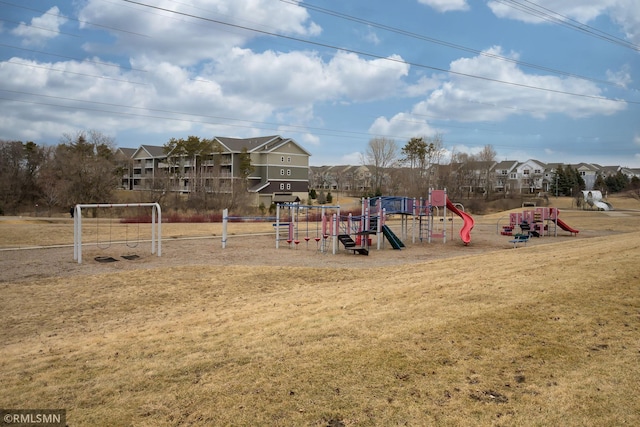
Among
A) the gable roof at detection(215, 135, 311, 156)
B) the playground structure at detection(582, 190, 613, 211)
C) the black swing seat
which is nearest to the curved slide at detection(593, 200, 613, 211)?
the playground structure at detection(582, 190, 613, 211)

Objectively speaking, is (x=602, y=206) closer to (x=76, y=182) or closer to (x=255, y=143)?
(x=255, y=143)

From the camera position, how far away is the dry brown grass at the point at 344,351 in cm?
481

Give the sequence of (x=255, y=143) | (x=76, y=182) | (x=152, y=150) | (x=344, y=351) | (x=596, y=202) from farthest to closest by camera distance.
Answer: (x=152, y=150) < (x=255, y=143) < (x=596, y=202) < (x=76, y=182) < (x=344, y=351)

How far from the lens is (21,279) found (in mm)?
13203

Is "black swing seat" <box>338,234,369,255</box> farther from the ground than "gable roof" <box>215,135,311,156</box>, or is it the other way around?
"gable roof" <box>215,135,311,156</box>

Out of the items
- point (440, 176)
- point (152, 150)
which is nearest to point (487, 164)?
point (440, 176)

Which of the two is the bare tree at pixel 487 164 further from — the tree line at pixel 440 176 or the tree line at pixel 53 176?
the tree line at pixel 53 176

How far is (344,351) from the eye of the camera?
6340mm

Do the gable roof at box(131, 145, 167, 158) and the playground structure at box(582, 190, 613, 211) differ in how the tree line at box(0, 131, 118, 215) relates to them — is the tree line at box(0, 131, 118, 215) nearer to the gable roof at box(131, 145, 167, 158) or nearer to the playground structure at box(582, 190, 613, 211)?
the gable roof at box(131, 145, 167, 158)

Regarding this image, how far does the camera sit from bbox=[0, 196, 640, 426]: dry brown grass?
15.8 feet

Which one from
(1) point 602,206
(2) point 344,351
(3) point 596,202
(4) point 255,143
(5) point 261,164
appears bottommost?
(2) point 344,351

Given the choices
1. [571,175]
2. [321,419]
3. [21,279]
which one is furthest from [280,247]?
[571,175]

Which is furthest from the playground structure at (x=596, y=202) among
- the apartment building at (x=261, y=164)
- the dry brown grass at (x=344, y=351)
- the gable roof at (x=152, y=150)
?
the gable roof at (x=152, y=150)

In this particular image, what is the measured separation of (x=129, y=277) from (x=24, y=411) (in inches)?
346
